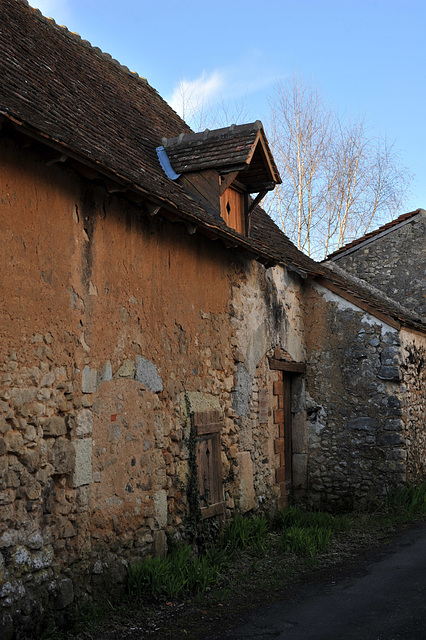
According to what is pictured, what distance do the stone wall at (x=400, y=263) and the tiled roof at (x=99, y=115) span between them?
2.89 m

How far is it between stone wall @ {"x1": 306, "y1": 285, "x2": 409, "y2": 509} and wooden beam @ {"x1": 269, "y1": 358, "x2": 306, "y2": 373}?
0.25 meters

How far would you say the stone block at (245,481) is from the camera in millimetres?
7965

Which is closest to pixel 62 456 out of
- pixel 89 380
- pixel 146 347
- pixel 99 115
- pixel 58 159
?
pixel 89 380

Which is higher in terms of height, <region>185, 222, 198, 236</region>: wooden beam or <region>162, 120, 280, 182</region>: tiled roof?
<region>162, 120, 280, 182</region>: tiled roof

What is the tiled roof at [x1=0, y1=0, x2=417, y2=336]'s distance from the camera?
534 centimetres

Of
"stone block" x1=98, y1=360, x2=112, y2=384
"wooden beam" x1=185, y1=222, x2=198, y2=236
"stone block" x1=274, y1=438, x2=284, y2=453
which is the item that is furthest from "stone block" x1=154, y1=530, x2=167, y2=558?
"stone block" x1=274, y1=438, x2=284, y2=453

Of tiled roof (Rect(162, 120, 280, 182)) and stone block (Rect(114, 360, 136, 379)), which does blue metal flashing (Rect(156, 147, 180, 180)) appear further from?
stone block (Rect(114, 360, 136, 379))

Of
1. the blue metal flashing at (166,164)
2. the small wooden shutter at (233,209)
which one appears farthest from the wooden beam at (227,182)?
the blue metal flashing at (166,164)

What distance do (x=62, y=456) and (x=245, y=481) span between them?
3601mm

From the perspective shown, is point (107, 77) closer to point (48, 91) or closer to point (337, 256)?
point (48, 91)

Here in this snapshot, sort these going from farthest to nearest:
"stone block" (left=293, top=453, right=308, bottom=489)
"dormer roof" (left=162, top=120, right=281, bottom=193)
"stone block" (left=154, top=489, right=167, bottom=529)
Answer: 1. "stone block" (left=293, top=453, right=308, bottom=489)
2. "dormer roof" (left=162, top=120, right=281, bottom=193)
3. "stone block" (left=154, top=489, right=167, bottom=529)

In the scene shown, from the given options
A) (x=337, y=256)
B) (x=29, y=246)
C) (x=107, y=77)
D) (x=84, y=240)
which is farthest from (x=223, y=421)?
(x=337, y=256)

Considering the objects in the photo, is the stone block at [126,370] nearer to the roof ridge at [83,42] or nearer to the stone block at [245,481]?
the stone block at [245,481]

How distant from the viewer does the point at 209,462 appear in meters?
7.31
